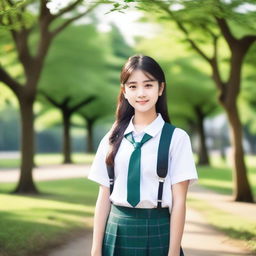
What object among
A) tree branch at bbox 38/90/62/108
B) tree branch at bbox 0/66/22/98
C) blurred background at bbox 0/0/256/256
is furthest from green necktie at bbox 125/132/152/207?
tree branch at bbox 38/90/62/108

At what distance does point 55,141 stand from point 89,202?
5113cm

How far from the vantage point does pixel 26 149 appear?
14.7m

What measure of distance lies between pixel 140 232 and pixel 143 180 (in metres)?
0.28

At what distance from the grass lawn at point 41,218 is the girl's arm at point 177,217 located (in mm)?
4505

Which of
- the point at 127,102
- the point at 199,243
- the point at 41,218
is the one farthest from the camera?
the point at 41,218

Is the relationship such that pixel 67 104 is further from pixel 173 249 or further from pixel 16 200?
pixel 173 249

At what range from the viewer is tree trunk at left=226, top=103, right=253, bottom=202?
1396 centimetres

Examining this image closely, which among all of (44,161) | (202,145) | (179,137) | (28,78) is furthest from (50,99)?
(179,137)

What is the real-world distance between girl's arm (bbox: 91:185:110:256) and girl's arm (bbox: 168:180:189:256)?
15.8 inches

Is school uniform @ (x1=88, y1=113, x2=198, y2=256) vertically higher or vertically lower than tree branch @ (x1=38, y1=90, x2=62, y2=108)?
higher

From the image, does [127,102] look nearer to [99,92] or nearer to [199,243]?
[199,243]

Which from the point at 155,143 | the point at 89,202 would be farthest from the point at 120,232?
the point at 89,202

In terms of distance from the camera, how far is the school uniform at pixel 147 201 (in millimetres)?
2902

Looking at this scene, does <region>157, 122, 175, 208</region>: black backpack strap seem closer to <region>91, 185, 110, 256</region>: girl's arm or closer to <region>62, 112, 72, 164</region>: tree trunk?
<region>91, 185, 110, 256</region>: girl's arm
